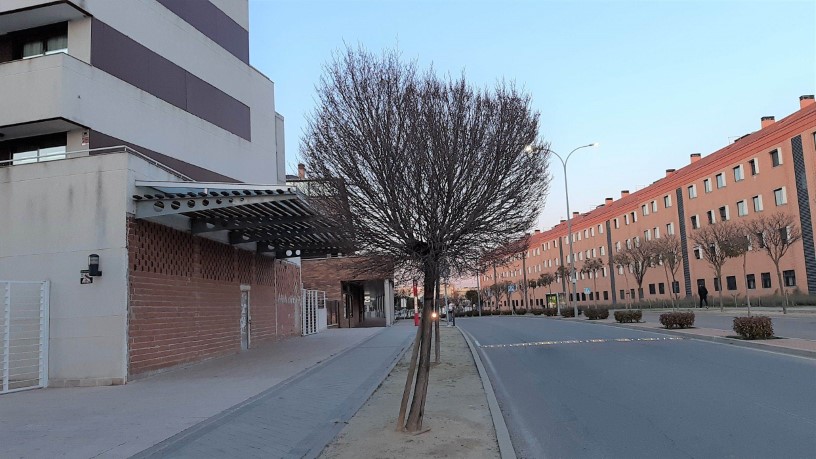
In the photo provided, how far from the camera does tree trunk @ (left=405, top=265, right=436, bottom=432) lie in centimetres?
691

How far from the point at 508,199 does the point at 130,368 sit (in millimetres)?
9124

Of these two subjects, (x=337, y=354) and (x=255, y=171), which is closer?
(x=337, y=354)

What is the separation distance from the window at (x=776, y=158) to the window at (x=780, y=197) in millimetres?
1784

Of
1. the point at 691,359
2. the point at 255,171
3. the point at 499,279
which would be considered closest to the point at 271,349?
the point at 255,171

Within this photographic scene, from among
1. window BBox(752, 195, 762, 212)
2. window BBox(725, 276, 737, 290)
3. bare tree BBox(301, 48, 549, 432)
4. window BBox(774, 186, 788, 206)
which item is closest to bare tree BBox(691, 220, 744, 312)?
window BBox(774, 186, 788, 206)

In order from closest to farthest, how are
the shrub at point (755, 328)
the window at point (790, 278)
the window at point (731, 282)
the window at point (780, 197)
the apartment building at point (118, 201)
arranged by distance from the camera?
the apartment building at point (118, 201) < the shrub at point (755, 328) < the window at point (790, 278) < the window at point (780, 197) < the window at point (731, 282)

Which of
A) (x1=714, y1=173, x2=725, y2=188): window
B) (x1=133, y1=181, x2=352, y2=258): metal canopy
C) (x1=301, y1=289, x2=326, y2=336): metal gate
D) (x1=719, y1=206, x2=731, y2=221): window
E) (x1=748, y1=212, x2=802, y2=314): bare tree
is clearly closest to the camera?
(x1=133, y1=181, x2=352, y2=258): metal canopy

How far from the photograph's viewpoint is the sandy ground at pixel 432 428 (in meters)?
6.15

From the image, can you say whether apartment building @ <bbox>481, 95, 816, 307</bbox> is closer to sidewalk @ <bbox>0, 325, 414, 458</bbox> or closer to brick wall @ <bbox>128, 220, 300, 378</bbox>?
brick wall @ <bbox>128, 220, 300, 378</bbox>

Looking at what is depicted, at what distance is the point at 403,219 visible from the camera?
719 cm

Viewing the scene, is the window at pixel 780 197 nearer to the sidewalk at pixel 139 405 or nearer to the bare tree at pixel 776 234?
the bare tree at pixel 776 234

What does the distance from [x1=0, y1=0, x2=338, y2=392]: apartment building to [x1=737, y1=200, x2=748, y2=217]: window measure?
37.2 m

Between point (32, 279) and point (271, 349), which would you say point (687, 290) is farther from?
point (32, 279)

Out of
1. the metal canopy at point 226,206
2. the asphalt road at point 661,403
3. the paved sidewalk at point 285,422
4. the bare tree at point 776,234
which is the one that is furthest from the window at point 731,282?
the paved sidewalk at point 285,422
